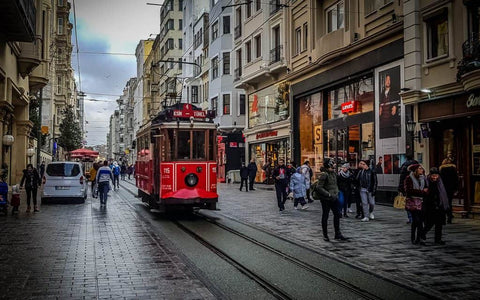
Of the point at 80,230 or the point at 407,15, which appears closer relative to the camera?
the point at 80,230

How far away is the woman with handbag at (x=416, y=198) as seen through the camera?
37.1 ft

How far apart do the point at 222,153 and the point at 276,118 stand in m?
14.7

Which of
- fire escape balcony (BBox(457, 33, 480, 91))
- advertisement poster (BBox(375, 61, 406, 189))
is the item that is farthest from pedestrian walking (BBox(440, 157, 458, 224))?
advertisement poster (BBox(375, 61, 406, 189))

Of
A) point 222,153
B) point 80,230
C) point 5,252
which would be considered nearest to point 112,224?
point 80,230

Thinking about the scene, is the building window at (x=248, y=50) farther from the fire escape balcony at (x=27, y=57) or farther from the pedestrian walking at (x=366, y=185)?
the pedestrian walking at (x=366, y=185)

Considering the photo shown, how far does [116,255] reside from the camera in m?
9.89

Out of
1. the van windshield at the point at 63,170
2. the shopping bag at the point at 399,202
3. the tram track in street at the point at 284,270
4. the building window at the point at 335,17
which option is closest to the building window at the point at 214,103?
the building window at the point at 335,17

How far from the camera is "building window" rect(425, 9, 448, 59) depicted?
1806 centimetres

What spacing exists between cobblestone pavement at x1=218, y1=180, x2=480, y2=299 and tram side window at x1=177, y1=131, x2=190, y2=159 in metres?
2.72

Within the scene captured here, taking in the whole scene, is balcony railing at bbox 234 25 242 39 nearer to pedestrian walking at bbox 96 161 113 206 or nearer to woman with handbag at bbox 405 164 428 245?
pedestrian walking at bbox 96 161 113 206

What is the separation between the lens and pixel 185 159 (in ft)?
55.1

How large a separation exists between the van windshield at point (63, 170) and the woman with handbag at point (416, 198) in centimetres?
1629

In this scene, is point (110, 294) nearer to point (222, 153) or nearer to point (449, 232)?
point (449, 232)

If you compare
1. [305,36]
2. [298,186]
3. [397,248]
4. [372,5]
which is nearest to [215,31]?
[305,36]
